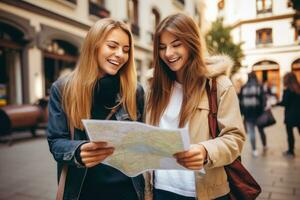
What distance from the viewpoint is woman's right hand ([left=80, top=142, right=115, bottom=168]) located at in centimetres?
139

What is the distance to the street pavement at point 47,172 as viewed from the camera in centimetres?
384

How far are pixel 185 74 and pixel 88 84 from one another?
0.57m

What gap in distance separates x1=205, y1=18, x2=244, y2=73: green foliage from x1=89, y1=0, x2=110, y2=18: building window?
8790mm

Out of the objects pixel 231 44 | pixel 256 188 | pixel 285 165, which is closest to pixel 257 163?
pixel 285 165

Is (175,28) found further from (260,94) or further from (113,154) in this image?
(260,94)

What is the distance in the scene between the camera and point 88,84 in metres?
1.78

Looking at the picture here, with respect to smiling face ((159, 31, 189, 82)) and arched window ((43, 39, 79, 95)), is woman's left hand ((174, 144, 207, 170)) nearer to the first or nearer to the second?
smiling face ((159, 31, 189, 82))

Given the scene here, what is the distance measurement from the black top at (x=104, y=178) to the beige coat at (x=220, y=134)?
0.44 m

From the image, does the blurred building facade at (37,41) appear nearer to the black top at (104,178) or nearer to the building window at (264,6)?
the building window at (264,6)

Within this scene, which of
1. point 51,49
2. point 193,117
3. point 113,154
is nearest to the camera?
→ point 113,154

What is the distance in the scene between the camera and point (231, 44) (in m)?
2.61

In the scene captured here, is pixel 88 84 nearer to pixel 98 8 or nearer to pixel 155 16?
pixel 98 8

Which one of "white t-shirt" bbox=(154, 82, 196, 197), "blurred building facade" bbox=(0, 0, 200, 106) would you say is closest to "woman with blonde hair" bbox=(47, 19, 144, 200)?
"white t-shirt" bbox=(154, 82, 196, 197)

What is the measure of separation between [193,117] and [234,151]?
0.91 ft
